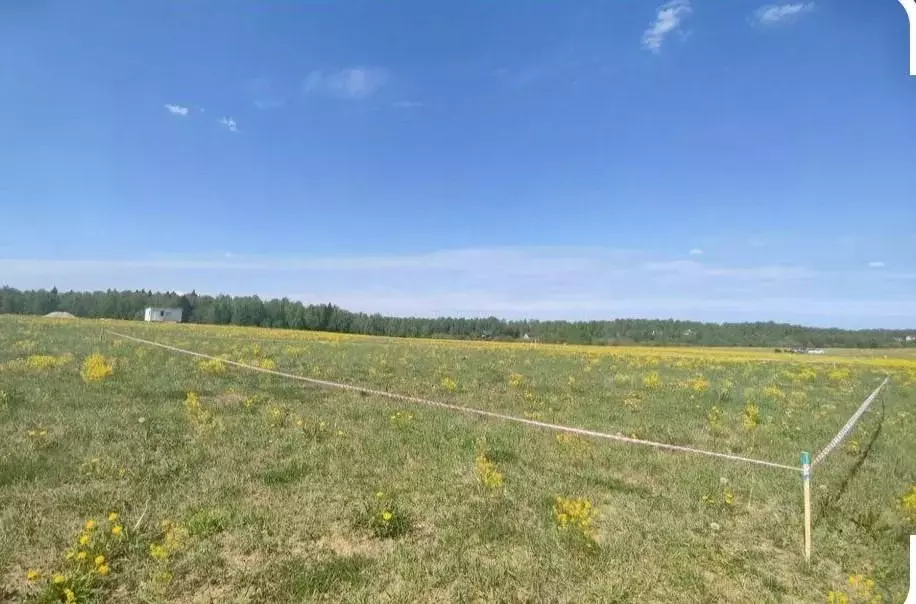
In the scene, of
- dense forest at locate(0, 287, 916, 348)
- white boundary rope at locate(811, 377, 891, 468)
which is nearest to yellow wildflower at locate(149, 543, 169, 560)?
white boundary rope at locate(811, 377, 891, 468)

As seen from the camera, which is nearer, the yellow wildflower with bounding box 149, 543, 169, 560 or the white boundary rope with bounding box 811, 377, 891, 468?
the yellow wildflower with bounding box 149, 543, 169, 560

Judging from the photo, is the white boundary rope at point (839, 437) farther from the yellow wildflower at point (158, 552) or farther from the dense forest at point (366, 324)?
the dense forest at point (366, 324)

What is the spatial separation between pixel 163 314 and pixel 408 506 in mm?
102548

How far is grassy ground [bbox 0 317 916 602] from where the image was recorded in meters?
3.94

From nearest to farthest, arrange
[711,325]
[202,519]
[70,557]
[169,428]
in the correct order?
[70,557] → [202,519] → [169,428] → [711,325]

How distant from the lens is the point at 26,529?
4.37 m

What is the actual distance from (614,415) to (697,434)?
2.01 meters

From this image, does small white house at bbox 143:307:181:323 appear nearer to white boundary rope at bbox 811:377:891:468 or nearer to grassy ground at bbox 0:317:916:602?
grassy ground at bbox 0:317:916:602

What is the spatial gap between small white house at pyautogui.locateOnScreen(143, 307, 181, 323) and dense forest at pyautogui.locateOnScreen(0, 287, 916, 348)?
700 centimetres

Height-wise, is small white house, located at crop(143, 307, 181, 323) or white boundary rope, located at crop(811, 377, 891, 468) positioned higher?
small white house, located at crop(143, 307, 181, 323)

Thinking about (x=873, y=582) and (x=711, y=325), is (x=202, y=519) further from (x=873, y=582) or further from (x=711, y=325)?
(x=711, y=325)

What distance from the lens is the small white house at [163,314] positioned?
89750 millimetres

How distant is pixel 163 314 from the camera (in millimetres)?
93312

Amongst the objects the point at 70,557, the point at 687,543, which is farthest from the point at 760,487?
the point at 70,557
